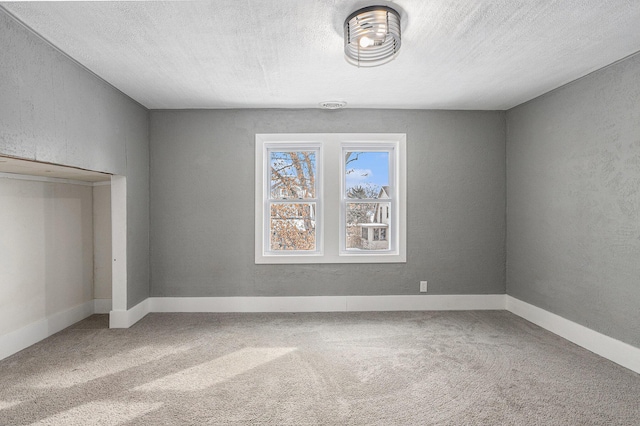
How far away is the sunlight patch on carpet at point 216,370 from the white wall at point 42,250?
66.9 inches

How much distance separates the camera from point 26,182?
342cm

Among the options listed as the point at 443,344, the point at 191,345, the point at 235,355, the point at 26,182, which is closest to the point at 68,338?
the point at 191,345

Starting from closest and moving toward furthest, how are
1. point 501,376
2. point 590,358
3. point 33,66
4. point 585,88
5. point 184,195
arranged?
point 33,66 → point 501,376 → point 590,358 → point 585,88 → point 184,195

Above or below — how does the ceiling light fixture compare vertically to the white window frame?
above

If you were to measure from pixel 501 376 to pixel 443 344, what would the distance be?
0.67 m

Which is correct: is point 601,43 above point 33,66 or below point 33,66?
above

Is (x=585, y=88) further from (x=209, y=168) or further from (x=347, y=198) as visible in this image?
(x=209, y=168)

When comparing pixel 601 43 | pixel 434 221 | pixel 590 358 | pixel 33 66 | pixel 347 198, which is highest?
pixel 601 43

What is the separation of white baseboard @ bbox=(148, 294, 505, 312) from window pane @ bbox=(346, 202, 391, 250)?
679 mm

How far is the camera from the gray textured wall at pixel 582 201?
2.90 meters

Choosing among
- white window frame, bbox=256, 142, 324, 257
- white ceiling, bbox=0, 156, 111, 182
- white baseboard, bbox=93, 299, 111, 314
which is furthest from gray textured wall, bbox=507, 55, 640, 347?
white baseboard, bbox=93, 299, 111, 314

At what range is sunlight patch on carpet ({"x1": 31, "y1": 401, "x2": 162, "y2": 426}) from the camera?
2.12m

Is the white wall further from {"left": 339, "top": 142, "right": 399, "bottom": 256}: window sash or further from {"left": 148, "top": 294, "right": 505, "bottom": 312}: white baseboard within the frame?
{"left": 339, "top": 142, "right": 399, "bottom": 256}: window sash

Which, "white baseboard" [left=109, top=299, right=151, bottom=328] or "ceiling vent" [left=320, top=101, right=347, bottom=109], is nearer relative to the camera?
"white baseboard" [left=109, top=299, right=151, bottom=328]
